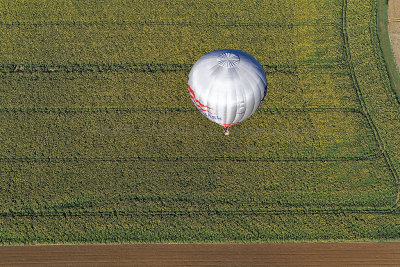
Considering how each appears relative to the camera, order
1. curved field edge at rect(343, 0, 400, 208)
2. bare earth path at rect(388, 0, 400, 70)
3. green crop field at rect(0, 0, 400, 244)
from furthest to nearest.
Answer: bare earth path at rect(388, 0, 400, 70)
curved field edge at rect(343, 0, 400, 208)
green crop field at rect(0, 0, 400, 244)

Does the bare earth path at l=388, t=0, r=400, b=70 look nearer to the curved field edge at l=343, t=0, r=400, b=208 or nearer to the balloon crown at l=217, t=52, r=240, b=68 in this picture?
the curved field edge at l=343, t=0, r=400, b=208

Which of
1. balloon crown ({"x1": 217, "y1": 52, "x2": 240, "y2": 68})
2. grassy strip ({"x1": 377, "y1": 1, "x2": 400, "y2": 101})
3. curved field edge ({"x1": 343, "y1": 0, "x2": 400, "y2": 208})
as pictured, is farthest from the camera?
grassy strip ({"x1": 377, "y1": 1, "x2": 400, "y2": 101})

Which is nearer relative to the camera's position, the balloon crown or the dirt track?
the balloon crown

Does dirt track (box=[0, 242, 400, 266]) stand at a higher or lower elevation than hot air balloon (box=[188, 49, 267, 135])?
lower

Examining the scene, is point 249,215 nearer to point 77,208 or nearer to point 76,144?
point 77,208

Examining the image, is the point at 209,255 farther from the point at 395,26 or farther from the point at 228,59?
the point at 395,26

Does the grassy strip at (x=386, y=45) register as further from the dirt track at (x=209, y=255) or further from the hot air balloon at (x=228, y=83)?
the hot air balloon at (x=228, y=83)

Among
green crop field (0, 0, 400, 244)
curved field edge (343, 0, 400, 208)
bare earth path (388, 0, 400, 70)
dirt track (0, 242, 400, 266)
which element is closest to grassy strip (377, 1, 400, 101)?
curved field edge (343, 0, 400, 208)

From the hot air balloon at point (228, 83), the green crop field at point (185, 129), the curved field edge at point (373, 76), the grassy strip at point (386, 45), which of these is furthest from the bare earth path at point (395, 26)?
the hot air balloon at point (228, 83)
